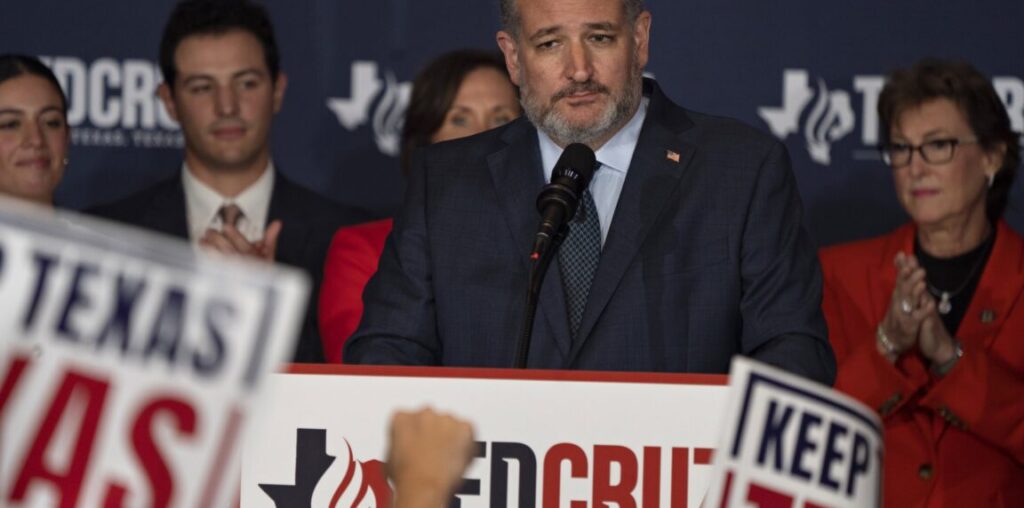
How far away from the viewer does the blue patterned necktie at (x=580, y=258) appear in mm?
2342

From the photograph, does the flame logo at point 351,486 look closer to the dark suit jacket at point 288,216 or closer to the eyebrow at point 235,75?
the dark suit jacket at point 288,216

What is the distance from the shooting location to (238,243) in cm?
346

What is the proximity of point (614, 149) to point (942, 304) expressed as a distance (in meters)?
1.20

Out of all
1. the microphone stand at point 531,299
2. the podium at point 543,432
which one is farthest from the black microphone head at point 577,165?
the podium at point 543,432

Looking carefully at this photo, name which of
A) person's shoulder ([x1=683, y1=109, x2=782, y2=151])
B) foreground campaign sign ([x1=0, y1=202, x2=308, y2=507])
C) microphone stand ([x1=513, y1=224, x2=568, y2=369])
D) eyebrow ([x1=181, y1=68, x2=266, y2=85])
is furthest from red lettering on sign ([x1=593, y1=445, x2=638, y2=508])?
eyebrow ([x1=181, y1=68, x2=266, y2=85])

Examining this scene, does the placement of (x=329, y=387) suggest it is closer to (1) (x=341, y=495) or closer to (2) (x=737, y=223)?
(1) (x=341, y=495)

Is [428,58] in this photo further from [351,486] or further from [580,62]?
[351,486]

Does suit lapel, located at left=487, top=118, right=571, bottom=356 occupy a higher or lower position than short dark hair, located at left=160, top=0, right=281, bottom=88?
lower

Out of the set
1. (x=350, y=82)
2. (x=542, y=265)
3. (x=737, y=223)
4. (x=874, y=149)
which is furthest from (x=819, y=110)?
(x=542, y=265)

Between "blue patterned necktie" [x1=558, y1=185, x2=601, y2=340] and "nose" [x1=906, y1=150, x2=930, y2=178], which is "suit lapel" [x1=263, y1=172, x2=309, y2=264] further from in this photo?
"blue patterned necktie" [x1=558, y1=185, x2=601, y2=340]

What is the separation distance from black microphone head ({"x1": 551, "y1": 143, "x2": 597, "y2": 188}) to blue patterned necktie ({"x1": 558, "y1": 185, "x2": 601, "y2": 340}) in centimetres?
23

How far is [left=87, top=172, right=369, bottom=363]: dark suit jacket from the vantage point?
12.6ft

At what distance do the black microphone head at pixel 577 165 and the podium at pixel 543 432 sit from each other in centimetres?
33

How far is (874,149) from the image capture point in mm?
4031
